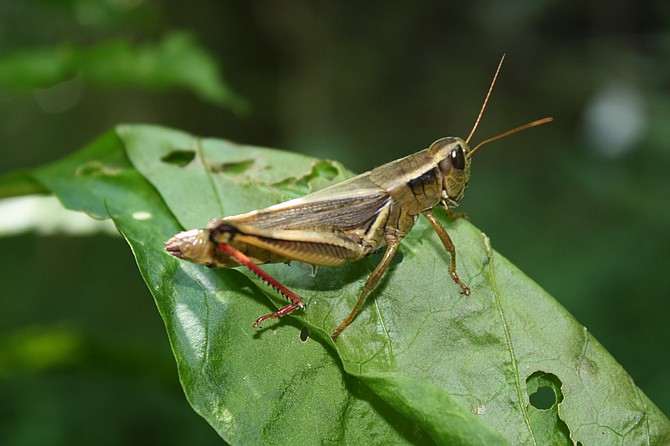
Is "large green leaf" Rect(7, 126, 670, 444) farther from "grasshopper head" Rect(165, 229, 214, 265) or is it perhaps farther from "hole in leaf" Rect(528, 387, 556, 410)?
"hole in leaf" Rect(528, 387, 556, 410)

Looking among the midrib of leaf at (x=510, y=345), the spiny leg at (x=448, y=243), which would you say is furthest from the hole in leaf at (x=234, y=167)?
the midrib of leaf at (x=510, y=345)

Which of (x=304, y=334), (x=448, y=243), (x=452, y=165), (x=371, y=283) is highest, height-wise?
(x=452, y=165)

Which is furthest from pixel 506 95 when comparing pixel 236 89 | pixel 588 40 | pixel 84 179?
pixel 84 179

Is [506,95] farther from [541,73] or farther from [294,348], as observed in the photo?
[294,348]

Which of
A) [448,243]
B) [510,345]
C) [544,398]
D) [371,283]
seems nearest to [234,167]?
[371,283]

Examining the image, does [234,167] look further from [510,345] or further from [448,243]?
[510,345]

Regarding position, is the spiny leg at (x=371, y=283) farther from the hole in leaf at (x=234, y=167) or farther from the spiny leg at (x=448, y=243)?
the hole in leaf at (x=234, y=167)

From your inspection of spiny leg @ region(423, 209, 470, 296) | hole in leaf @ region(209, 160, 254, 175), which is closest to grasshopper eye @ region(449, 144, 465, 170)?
spiny leg @ region(423, 209, 470, 296)
